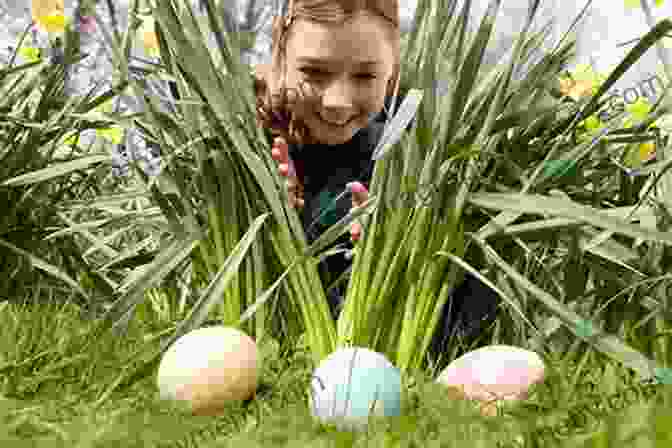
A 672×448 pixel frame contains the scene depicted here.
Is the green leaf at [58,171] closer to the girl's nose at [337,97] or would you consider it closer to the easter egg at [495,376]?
the girl's nose at [337,97]

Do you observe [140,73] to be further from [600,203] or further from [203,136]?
[600,203]

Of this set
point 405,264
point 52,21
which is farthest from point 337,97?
point 52,21

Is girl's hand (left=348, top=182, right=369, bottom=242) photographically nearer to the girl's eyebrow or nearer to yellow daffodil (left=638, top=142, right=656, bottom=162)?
the girl's eyebrow

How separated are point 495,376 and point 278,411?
9.5 inches

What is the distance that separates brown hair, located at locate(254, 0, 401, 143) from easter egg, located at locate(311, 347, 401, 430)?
42 centimetres

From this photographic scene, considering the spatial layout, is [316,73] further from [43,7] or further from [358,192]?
[43,7]

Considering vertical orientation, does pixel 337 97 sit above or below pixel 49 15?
below

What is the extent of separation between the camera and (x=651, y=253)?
938 mm

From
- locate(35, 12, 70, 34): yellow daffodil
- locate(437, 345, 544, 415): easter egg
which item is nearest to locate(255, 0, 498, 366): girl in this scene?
locate(437, 345, 544, 415): easter egg

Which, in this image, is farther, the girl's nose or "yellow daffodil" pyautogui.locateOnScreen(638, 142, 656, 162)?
"yellow daffodil" pyautogui.locateOnScreen(638, 142, 656, 162)

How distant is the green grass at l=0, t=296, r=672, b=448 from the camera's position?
639 millimetres

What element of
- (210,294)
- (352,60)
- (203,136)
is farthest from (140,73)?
(210,294)

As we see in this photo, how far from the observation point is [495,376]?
0.80 metres

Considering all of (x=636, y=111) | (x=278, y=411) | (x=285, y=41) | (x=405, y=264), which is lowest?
(x=278, y=411)
